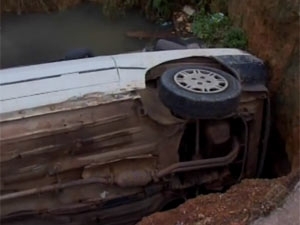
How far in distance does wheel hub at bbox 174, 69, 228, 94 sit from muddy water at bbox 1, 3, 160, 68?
3.07m

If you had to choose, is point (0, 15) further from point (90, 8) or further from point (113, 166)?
point (113, 166)

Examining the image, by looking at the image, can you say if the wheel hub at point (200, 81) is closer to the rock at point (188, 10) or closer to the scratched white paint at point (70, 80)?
the scratched white paint at point (70, 80)

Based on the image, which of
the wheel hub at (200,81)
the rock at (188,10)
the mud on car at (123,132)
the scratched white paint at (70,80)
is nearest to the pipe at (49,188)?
the mud on car at (123,132)

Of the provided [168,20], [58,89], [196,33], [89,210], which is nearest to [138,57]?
[58,89]

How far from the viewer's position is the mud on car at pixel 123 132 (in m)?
4.03

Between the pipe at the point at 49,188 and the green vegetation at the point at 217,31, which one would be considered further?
the green vegetation at the point at 217,31

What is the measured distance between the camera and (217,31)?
6.73 m

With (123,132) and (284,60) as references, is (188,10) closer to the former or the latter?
(284,60)

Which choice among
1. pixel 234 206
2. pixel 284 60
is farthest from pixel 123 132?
pixel 284 60

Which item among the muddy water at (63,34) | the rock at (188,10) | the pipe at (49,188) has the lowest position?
the muddy water at (63,34)

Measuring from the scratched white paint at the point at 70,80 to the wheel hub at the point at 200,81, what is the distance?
0.91 ft

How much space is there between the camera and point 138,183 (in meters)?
4.32

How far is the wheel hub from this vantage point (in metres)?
4.16

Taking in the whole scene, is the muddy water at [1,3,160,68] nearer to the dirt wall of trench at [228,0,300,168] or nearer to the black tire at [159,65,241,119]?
the dirt wall of trench at [228,0,300,168]
